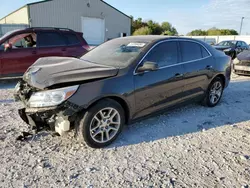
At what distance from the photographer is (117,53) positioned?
390 cm

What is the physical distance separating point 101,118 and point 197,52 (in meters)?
2.61

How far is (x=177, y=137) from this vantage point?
369 centimetres

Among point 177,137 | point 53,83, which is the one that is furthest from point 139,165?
point 53,83

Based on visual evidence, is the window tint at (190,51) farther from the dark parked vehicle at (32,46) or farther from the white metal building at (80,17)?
the white metal building at (80,17)

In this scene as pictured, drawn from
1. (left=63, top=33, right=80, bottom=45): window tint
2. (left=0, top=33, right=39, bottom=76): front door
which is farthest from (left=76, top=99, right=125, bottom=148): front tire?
(left=63, top=33, right=80, bottom=45): window tint

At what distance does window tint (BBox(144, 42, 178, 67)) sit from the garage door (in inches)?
839

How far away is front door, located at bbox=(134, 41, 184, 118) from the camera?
3.54 meters

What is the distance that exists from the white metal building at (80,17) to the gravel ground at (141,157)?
19989 millimetres

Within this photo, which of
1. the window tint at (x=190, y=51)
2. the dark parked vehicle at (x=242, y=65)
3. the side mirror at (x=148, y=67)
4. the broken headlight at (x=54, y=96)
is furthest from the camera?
the dark parked vehicle at (x=242, y=65)

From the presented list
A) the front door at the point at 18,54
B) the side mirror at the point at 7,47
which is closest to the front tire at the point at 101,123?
the front door at the point at 18,54

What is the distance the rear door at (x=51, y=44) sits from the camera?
6.97 metres

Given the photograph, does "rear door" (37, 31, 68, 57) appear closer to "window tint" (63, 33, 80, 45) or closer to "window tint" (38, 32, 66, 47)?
"window tint" (38, 32, 66, 47)

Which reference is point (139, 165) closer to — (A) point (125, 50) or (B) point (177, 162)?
(B) point (177, 162)

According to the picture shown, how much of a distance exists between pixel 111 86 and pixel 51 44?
15.8 ft
